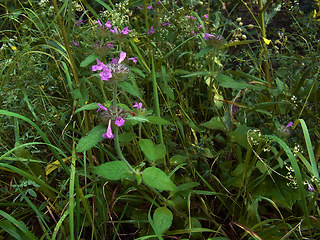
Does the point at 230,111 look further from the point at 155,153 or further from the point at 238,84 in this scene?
the point at 155,153

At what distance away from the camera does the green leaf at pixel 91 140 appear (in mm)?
814

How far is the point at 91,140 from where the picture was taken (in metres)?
0.84

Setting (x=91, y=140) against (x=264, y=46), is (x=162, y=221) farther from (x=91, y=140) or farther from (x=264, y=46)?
(x=264, y=46)

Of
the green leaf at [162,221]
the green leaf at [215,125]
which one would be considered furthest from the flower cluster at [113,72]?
the green leaf at [215,125]

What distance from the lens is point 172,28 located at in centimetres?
166

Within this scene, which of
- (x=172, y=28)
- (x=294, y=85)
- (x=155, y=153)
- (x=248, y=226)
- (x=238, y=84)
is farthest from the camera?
(x=172, y=28)

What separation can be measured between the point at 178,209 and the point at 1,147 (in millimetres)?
685

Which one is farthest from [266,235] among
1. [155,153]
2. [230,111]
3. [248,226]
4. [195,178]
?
[230,111]

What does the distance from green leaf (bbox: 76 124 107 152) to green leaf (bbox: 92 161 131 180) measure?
0.09 meters

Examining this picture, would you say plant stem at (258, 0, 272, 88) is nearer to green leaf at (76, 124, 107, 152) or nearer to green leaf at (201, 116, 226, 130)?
green leaf at (201, 116, 226, 130)

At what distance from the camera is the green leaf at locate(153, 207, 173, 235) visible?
931mm

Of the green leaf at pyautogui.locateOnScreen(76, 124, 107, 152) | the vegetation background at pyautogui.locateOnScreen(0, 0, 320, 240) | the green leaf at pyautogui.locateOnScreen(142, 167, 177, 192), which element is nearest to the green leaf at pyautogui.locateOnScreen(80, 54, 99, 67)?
the vegetation background at pyautogui.locateOnScreen(0, 0, 320, 240)

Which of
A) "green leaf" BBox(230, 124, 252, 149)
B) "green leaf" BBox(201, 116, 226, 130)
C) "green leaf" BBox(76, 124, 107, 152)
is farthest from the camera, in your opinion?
"green leaf" BBox(201, 116, 226, 130)

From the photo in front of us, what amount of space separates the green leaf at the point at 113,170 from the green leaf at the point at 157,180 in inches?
2.2
